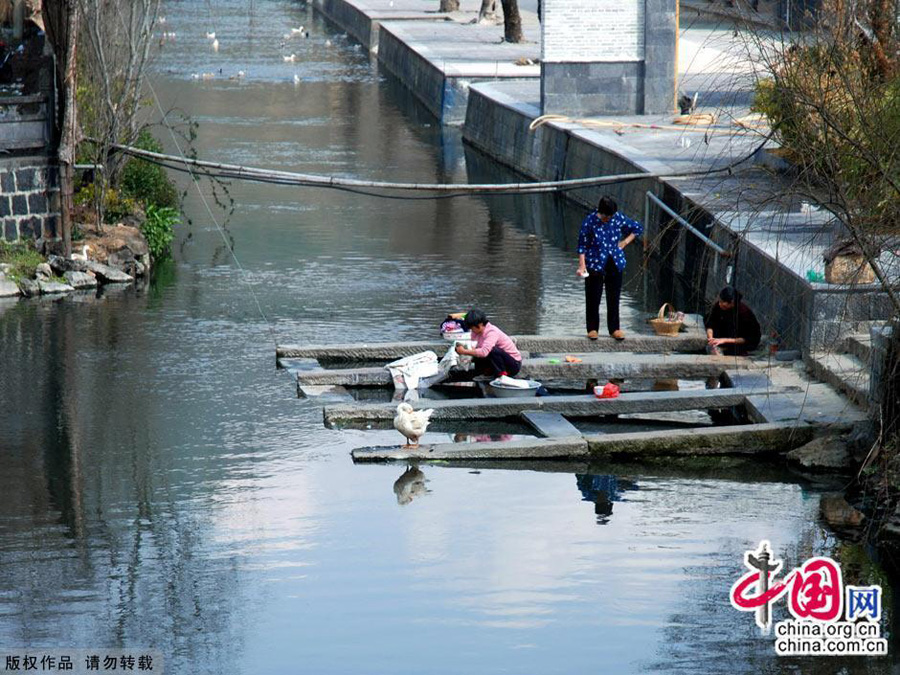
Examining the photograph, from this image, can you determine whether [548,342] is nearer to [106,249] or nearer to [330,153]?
[106,249]

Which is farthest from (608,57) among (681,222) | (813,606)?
(813,606)

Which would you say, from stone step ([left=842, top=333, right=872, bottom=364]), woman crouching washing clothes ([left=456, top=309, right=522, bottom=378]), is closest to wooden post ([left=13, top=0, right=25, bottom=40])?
woman crouching washing clothes ([left=456, top=309, right=522, bottom=378])

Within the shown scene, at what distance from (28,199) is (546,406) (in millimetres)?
8812

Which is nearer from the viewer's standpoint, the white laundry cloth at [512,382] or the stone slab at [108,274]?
the white laundry cloth at [512,382]

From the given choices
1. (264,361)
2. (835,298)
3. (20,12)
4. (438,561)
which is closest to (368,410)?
(264,361)

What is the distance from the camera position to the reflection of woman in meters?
15.7

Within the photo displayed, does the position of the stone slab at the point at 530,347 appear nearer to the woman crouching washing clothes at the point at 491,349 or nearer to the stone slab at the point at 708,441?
the woman crouching washing clothes at the point at 491,349

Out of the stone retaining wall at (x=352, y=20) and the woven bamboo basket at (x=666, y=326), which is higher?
the stone retaining wall at (x=352, y=20)

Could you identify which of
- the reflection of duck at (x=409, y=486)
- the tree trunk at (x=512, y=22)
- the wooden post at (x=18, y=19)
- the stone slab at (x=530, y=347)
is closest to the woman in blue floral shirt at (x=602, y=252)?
the stone slab at (x=530, y=347)

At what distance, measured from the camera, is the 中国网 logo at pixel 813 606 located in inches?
375

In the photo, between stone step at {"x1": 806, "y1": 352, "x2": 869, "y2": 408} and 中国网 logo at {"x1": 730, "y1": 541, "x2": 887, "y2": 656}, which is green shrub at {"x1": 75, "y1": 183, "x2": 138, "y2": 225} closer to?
stone step at {"x1": 806, "y1": 352, "x2": 869, "y2": 408}

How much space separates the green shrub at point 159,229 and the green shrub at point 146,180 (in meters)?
0.36

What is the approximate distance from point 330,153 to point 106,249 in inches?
446

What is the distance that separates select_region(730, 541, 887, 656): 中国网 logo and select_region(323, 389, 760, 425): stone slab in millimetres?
3648
